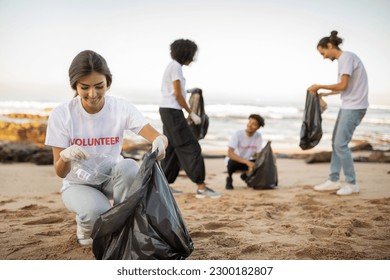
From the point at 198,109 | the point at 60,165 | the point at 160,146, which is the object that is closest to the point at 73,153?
the point at 60,165

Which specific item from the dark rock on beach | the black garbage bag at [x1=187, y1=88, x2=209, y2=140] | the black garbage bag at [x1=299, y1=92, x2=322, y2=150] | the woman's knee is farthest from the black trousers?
the dark rock on beach

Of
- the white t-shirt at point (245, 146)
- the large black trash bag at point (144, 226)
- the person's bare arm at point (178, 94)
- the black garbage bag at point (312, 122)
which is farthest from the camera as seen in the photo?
the white t-shirt at point (245, 146)

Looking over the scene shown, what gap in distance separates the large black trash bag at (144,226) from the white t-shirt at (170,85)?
1.73 meters

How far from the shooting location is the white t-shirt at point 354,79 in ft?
12.0

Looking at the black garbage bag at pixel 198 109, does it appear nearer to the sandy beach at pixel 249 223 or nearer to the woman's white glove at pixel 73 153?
the sandy beach at pixel 249 223

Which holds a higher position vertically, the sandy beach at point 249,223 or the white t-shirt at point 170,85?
the white t-shirt at point 170,85

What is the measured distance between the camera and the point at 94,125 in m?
2.20

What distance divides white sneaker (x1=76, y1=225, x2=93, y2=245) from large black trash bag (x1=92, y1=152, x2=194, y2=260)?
0.27 meters

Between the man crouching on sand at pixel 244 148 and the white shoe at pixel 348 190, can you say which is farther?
the man crouching on sand at pixel 244 148

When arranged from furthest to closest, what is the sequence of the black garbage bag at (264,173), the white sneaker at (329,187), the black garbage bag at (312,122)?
the black garbage bag at (264,173)
the black garbage bag at (312,122)
the white sneaker at (329,187)

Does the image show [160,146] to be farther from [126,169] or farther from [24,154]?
[24,154]

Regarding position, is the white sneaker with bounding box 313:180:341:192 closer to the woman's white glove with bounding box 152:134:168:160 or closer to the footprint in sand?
the footprint in sand

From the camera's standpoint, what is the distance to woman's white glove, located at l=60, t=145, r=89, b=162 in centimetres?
196

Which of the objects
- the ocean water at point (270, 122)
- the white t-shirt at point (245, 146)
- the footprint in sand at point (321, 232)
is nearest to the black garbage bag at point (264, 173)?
the white t-shirt at point (245, 146)
